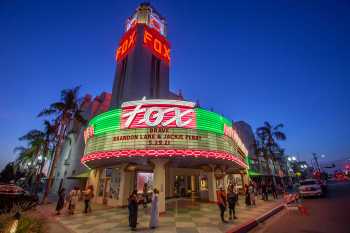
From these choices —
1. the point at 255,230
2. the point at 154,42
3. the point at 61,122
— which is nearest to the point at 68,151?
the point at 61,122

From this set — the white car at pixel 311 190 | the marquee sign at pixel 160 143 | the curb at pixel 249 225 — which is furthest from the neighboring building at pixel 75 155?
the white car at pixel 311 190

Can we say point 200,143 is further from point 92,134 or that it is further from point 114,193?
point 114,193

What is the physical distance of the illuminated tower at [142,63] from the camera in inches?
1085

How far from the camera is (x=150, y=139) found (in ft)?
49.4

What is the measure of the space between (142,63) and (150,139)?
17.4m

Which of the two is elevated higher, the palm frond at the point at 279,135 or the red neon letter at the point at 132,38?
the red neon letter at the point at 132,38

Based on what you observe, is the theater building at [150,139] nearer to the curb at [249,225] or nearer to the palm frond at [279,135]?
the curb at [249,225]

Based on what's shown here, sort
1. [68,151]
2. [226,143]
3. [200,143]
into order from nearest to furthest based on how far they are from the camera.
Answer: [200,143]
[226,143]
[68,151]

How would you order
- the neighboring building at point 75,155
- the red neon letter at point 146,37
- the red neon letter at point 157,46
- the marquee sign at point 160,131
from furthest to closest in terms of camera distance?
1. the neighboring building at point 75,155
2. the red neon letter at point 157,46
3. the red neon letter at point 146,37
4. the marquee sign at point 160,131

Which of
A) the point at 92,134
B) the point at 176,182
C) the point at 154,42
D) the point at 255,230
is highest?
the point at 154,42

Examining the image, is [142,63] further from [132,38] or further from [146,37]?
[132,38]

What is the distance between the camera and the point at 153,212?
10.9m

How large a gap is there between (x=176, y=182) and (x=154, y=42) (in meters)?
23.9

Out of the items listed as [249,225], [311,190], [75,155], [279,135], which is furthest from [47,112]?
[279,135]
